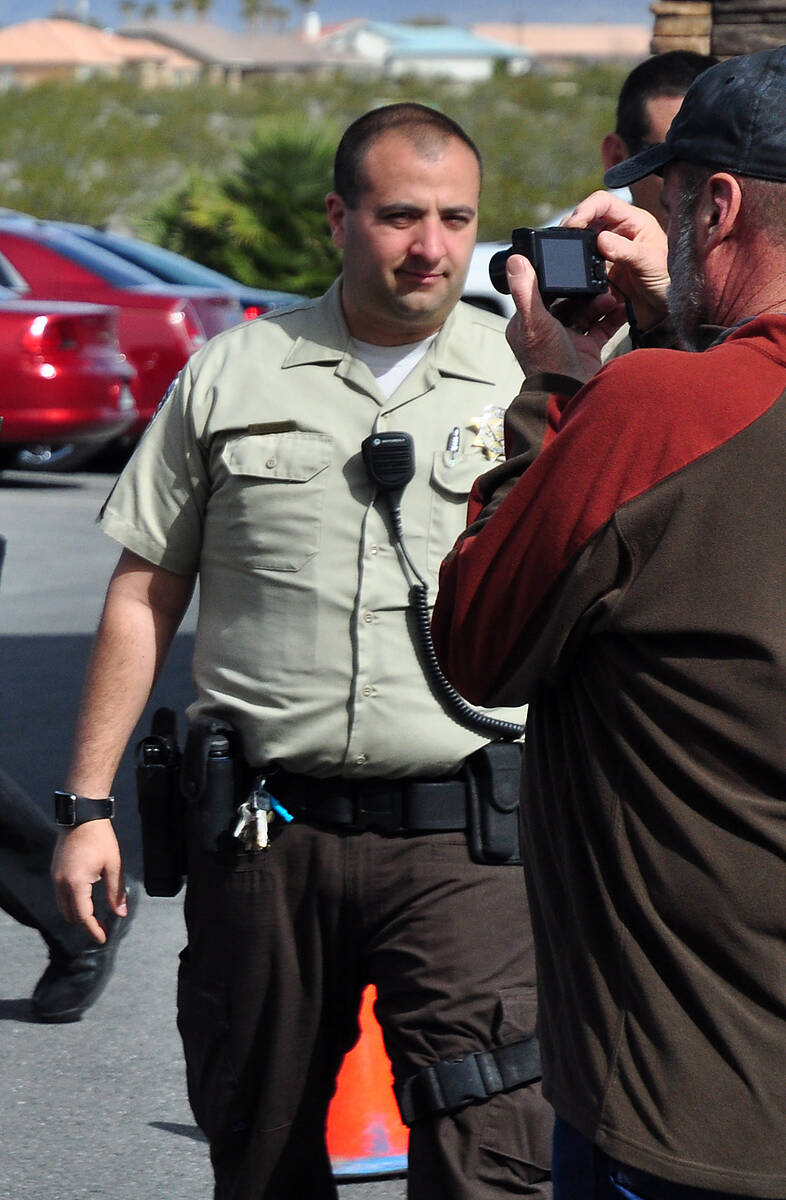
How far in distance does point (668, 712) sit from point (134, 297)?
13.1m

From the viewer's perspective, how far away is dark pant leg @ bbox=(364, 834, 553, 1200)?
264 centimetres

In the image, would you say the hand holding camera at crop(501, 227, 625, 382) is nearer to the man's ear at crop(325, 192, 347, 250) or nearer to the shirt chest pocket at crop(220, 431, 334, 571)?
the shirt chest pocket at crop(220, 431, 334, 571)

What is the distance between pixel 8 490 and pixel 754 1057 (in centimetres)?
1241

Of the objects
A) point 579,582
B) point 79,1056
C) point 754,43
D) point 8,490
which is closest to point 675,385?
point 579,582

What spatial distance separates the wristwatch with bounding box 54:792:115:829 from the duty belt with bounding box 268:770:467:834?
0.30 m

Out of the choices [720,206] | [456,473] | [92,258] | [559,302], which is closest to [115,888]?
[456,473]

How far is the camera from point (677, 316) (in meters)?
1.80

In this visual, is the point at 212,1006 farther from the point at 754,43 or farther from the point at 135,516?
the point at 754,43

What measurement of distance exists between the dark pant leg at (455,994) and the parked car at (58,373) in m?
10.8

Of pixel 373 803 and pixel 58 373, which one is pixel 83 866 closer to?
pixel 373 803

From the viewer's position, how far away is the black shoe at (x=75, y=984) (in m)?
4.53

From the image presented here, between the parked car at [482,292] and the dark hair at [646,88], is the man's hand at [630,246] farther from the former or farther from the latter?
the parked car at [482,292]

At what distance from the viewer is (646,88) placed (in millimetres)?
4105

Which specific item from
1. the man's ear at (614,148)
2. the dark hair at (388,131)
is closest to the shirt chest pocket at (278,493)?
the dark hair at (388,131)
